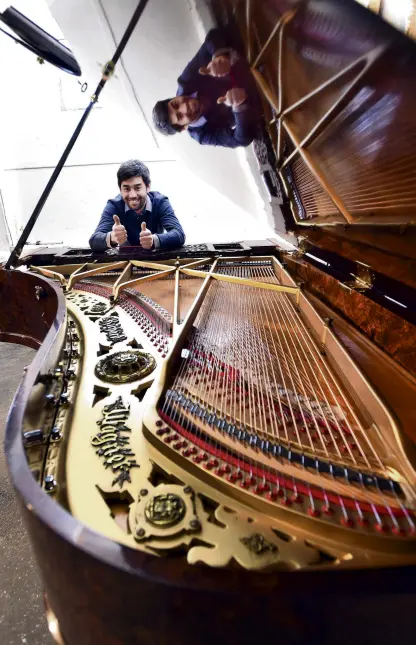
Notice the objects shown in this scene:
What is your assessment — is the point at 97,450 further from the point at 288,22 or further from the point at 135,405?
the point at 288,22

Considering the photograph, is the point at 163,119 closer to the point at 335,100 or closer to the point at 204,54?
the point at 204,54

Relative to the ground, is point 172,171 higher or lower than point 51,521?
higher

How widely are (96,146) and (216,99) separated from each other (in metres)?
5.65

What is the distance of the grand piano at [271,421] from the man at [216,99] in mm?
186

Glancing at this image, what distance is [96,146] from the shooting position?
26.0 feet

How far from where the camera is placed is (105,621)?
84cm

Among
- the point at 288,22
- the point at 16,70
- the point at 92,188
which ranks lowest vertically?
the point at 92,188

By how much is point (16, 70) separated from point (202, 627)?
8875mm

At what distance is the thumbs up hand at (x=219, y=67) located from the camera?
258cm

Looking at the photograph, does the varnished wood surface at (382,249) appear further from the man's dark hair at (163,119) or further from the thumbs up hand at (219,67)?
the man's dark hair at (163,119)

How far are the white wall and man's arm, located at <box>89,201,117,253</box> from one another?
155 centimetres

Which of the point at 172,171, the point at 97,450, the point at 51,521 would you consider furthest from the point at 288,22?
the point at 172,171

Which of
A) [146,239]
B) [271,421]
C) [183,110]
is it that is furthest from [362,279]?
[183,110]

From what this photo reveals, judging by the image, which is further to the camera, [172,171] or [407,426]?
[172,171]
